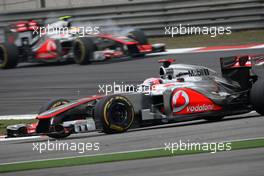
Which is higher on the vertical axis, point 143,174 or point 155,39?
point 155,39

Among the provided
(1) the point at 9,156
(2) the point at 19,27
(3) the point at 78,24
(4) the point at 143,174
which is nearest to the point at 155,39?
(3) the point at 78,24

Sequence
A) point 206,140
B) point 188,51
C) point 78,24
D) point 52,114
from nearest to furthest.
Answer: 1. point 206,140
2. point 52,114
3. point 188,51
4. point 78,24

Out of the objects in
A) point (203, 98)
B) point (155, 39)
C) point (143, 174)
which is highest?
point (155, 39)

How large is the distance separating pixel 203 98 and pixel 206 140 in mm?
1850

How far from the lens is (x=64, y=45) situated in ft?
70.9

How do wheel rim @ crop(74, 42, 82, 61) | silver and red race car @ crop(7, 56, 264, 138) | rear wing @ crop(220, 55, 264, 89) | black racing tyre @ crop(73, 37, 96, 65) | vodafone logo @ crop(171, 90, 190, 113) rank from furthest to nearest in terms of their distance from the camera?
1. wheel rim @ crop(74, 42, 82, 61)
2. black racing tyre @ crop(73, 37, 96, 65)
3. rear wing @ crop(220, 55, 264, 89)
4. vodafone logo @ crop(171, 90, 190, 113)
5. silver and red race car @ crop(7, 56, 264, 138)

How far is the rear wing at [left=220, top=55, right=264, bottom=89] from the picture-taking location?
40.8 feet

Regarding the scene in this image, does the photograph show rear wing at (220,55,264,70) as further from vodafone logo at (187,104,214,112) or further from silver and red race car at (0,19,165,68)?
silver and red race car at (0,19,165,68)

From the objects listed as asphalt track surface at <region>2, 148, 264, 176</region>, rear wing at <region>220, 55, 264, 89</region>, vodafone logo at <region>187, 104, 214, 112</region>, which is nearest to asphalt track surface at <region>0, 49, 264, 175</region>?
asphalt track surface at <region>2, 148, 264, 176</region>

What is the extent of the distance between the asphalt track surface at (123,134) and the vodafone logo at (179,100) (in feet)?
1.13

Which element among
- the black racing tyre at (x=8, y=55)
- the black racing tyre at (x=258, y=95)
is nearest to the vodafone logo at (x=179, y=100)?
the black racing tyre at (x=258, y=95)

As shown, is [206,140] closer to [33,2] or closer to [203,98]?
[203,98]

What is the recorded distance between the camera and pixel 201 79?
12242 mm

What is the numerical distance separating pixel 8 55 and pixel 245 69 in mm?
11129
